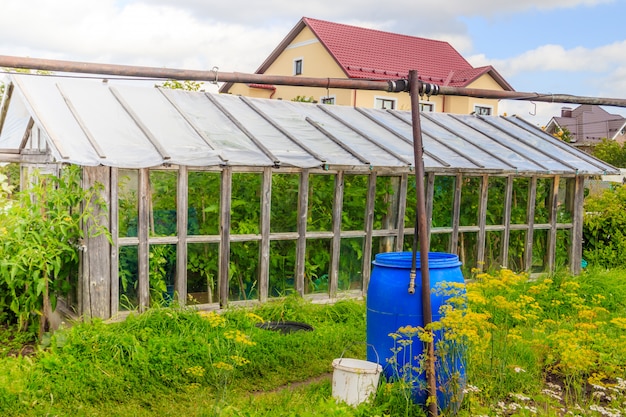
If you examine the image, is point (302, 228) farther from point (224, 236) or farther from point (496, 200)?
point (496, 200)

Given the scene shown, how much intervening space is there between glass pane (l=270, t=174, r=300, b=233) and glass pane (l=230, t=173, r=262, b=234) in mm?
206

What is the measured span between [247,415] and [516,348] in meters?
2.70

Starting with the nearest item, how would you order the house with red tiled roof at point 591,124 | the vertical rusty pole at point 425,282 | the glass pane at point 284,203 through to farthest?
1. the vertical rusty pole at point 425,282
2. the glass pane at point 284,203
3. the house with red tiled roof at point 591,124

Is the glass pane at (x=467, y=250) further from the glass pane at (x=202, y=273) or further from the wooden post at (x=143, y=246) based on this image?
the wooden post at (x=143, y=246)

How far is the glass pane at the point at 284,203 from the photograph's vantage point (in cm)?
767

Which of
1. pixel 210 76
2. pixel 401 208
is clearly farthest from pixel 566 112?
pixel 210 76

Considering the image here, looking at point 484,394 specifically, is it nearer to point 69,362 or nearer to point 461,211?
point 69,362

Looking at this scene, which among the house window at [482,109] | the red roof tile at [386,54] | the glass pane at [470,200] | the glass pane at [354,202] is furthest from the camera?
the house window at [482,109]

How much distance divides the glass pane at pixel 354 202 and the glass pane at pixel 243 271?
1.27m

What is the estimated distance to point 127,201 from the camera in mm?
6840

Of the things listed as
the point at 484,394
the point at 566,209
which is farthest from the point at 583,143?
the point at 484,394

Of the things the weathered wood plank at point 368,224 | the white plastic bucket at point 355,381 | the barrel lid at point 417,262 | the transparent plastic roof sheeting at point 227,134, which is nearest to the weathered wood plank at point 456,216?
the transparent plastic roof sheeting at point 227,134

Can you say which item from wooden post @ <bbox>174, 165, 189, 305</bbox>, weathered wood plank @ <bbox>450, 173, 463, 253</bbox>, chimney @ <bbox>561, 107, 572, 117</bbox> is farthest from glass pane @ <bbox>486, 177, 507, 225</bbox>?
chimney @ <bbox>561, 107, 572, 117</bbox>

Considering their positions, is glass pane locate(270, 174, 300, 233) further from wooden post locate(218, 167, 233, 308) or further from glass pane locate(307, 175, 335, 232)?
wooden post locate(218, 167, 233, 308)
